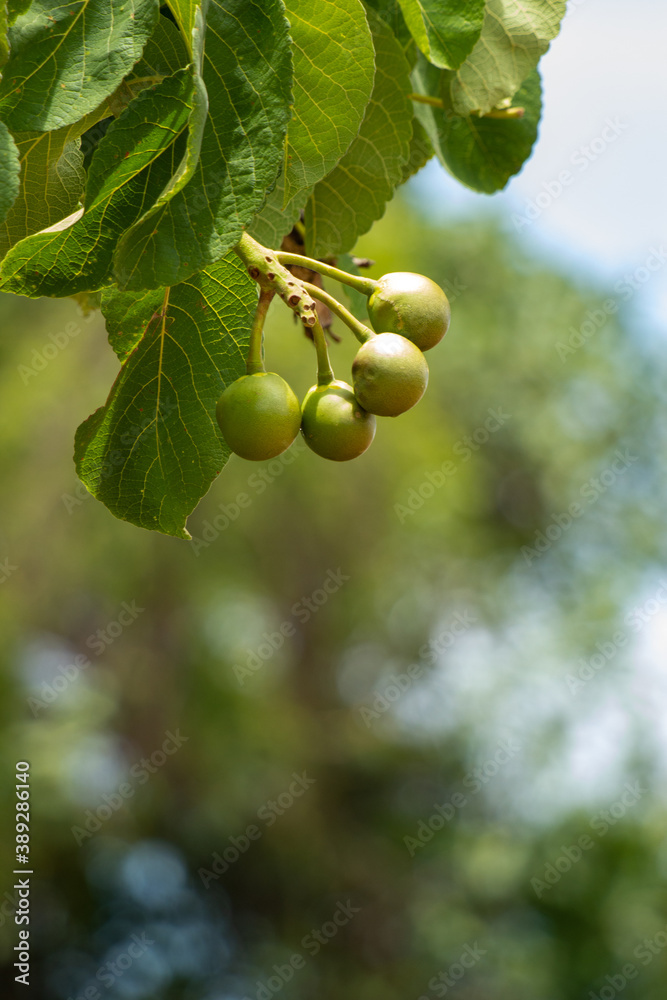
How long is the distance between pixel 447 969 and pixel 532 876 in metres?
1.73

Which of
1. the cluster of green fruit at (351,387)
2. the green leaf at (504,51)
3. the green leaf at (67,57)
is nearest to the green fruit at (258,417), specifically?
the cluster of green fruit at (351,387)

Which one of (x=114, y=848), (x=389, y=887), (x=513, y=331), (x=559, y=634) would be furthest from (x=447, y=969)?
(x=513, y=331)

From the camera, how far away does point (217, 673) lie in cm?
1259

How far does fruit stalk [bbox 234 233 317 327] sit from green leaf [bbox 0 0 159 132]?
0.19 meters

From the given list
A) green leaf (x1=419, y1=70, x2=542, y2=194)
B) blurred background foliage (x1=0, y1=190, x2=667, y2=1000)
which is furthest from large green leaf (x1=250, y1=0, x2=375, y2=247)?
blurred background foliage (x1=0, y1=190, x2=667, y2=1000)

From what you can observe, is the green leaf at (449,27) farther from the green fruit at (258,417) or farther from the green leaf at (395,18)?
the green fruit at (258,417)

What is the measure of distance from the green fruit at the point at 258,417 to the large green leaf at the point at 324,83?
0.70ft

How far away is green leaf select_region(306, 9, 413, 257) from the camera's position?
115 centimetres

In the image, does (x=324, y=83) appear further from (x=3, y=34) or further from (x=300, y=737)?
(x=300, y=737)

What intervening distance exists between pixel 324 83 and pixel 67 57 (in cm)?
26

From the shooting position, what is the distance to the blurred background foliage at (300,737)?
417 inches

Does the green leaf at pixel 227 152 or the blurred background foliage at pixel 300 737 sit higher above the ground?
the green leaf at pixel 227 152

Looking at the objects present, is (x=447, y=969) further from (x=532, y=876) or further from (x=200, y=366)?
(x=200, y=366)

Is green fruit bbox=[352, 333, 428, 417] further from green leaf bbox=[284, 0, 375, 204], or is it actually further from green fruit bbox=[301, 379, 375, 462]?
green leaf bbox=[284, 0, 375, 204]
